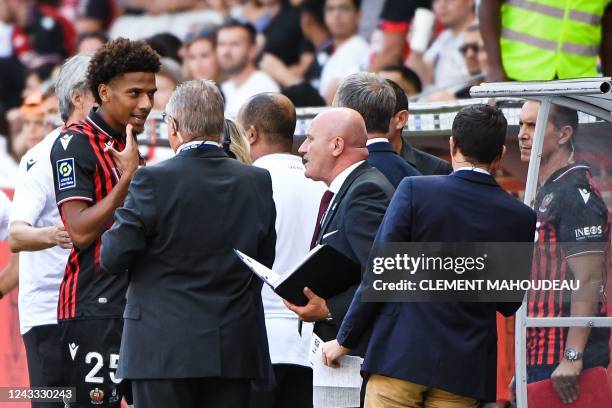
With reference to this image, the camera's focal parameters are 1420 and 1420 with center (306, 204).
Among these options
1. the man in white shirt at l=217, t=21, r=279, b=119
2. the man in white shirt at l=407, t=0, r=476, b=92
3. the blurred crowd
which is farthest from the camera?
the man in white shirt at l=217, t=21, r=279, b=119

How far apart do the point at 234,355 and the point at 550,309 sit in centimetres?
137

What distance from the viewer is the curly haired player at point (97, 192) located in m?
6.09

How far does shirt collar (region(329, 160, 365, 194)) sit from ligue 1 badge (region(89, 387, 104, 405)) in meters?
Result: 1.38

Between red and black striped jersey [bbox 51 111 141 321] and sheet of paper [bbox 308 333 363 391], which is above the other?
red and black striped jersey [bbox 51 111 141 321]

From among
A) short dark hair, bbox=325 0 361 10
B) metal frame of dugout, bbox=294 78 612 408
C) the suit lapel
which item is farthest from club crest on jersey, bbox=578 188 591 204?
short dark hair, bbox=325 0 361 10

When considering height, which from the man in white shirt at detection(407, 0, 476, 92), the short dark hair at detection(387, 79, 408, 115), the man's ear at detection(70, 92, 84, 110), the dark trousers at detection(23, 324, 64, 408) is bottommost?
the dark trousers at detection(23, 324, 64, 408)

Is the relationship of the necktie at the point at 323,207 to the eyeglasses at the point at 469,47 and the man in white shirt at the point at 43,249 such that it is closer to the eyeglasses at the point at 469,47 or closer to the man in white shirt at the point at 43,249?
the man in white shirt at the point at 43,249

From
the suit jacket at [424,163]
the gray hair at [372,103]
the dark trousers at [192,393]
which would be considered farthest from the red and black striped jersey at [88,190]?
the suit jacket at [424,163]

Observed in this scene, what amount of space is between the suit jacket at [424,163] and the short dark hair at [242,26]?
236 inches

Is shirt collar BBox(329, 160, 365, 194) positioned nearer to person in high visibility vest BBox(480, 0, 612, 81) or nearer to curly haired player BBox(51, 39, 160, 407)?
curly haired player BBox(51, 39, 160, 407)

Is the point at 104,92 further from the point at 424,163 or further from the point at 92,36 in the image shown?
the point at 92,36

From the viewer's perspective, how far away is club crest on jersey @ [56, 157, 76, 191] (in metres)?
6.07

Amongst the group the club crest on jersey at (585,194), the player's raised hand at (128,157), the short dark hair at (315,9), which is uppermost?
the short dark hair at (315,9)

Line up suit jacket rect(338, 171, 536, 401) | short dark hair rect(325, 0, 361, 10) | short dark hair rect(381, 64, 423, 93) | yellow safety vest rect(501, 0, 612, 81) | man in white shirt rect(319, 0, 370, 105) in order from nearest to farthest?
suit jacket rect(338, 171, 536, 401), yellow safety vest rect(501, 0, 612, 81), short dark hair rect(381, 64, 423, 93), man in white shirt rect(319, 0, 370, 105), short dark hair rect(325, 0, 361, 10)
